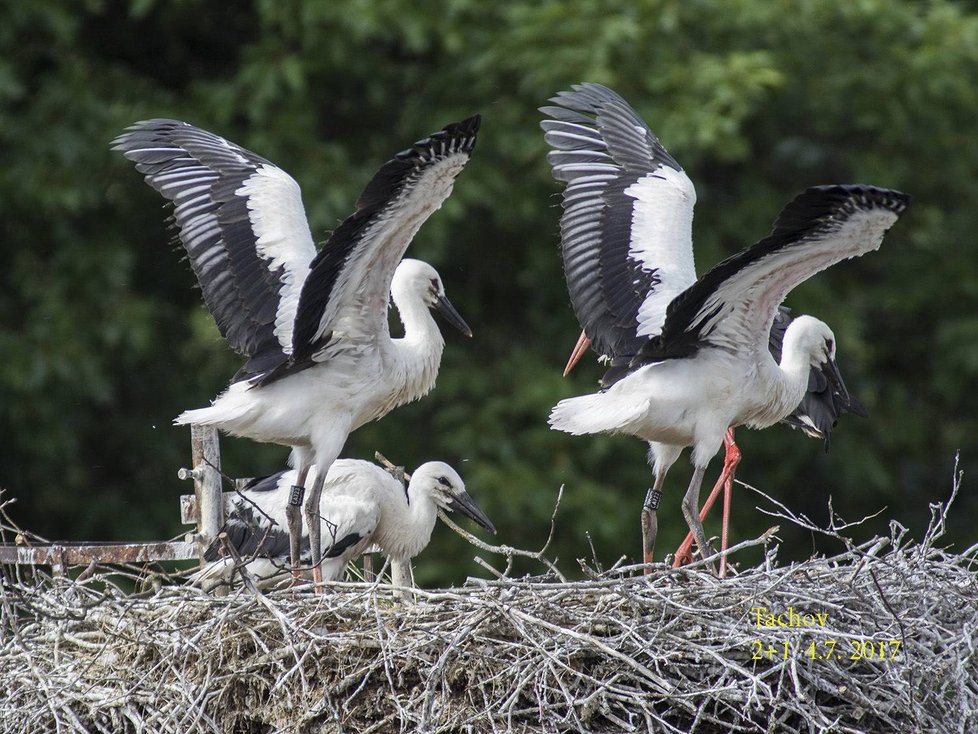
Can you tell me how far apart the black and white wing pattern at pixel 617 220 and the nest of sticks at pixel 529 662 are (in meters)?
1.31

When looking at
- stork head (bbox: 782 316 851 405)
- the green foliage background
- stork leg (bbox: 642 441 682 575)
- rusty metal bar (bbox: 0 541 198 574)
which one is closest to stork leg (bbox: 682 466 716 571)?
stork leg (bbox: 642 441 682 575)

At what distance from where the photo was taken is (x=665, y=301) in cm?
567

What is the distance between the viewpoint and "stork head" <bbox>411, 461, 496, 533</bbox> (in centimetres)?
605

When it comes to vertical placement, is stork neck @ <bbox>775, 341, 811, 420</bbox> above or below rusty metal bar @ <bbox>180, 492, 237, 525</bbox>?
above

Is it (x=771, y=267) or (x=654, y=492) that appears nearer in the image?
(x=771, y=267)

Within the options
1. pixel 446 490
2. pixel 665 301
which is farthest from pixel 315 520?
pixel 665 301

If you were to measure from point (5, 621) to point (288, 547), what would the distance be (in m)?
1.31

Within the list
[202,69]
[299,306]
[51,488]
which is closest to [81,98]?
[202,69]

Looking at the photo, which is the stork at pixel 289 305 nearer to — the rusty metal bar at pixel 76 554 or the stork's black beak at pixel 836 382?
the rusty metal bar at pixel 76 554

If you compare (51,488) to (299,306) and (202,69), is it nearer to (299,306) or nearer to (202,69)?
(202,69)

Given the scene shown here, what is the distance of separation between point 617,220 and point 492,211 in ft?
12.7

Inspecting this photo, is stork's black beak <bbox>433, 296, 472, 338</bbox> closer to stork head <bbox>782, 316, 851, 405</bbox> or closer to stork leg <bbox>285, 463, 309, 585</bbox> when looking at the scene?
stork leg <bbox>285, 463, 309, 585</bbox>

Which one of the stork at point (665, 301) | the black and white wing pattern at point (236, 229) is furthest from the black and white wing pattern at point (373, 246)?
the stork at point (665, 301)

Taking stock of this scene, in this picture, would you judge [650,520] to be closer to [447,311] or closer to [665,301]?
[665,301]
